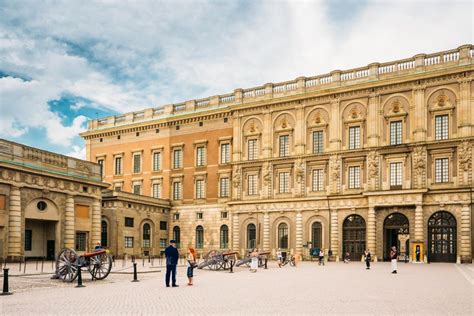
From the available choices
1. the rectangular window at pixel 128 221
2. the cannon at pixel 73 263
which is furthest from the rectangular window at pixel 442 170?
the cannon at pixel 73 263

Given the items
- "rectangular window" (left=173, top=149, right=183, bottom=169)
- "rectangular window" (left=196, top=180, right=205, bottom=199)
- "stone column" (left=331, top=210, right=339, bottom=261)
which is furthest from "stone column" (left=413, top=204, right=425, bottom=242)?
"rectangular window" (left=173, top=149, right=183, bottom=169)

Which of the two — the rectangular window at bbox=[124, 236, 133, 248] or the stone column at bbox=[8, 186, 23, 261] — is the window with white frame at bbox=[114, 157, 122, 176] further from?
the stone column at bbox=[8, 186, 23, 261]

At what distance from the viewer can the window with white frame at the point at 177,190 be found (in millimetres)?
60053

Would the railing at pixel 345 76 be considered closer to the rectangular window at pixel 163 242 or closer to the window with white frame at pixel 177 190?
the window with white frame at pixel 177 190

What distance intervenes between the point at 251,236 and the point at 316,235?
22.8 feet

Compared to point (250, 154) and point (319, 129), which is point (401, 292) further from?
point (250, 154)

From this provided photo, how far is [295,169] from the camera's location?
51.8 metres

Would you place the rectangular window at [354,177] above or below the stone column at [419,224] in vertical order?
above

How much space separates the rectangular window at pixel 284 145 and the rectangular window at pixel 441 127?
541 inches

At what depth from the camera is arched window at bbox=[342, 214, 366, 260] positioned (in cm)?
4822

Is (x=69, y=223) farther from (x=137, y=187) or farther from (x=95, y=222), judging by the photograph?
(x=137, y=187)

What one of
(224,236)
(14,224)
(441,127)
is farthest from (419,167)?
(14,224)

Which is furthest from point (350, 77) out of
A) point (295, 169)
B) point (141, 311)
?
point (141, 311)

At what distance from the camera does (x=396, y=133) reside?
4741 centimetres
